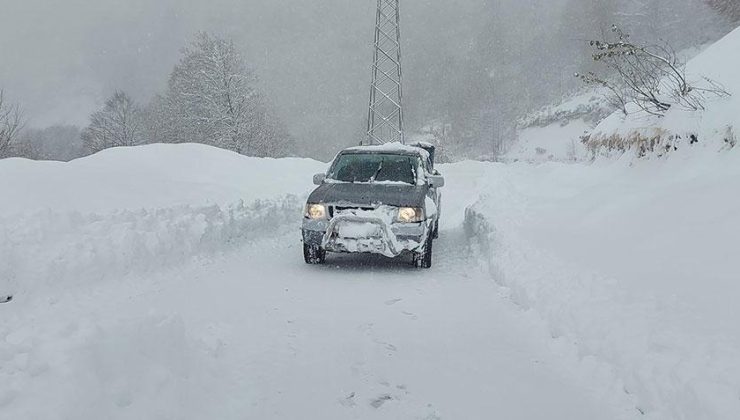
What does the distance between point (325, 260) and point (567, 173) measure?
8.26 m

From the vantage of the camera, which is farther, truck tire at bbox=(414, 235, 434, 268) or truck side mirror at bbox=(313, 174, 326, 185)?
truck side mirror at bbox=(313, 174, 326, 185)

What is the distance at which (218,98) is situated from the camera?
3186cm

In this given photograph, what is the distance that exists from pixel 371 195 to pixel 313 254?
4.05 feet

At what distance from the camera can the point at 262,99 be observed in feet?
124

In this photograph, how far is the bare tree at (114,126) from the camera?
1725 inches

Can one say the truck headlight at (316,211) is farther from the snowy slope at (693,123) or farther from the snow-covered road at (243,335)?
the snowy slope at (693,123)

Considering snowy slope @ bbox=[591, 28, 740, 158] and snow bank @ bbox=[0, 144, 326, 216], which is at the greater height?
snowy slope @ bbox=[591, 28, 740, 158]

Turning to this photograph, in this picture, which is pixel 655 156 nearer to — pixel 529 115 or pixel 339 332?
pixel 339 332

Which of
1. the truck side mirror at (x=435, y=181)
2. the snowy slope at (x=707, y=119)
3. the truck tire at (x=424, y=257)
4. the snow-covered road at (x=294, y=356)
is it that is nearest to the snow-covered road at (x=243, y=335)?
the snow-covered road at (x=294, y=356)

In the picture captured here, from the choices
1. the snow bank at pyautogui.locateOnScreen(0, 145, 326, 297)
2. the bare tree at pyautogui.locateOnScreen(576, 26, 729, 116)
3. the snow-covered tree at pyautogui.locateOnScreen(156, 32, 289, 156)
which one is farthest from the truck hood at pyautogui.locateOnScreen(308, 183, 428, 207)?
the snow-covered tree at pyautogui.locateOnScreen(156, 32, 289, 156)

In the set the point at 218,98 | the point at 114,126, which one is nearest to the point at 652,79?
the point at 218,98

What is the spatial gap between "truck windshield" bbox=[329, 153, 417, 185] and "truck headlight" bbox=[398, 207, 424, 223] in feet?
4.07

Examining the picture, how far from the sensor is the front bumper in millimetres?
6641

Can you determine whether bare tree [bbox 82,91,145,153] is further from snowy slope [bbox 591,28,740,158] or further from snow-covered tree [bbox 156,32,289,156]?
snowy slope [bbox 591,28,740,158]
